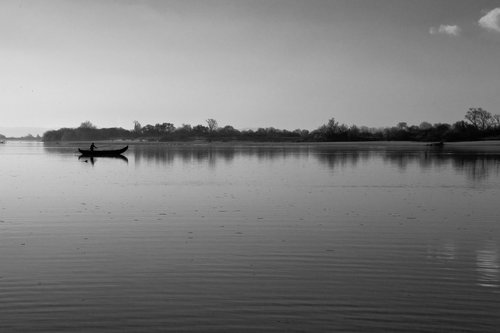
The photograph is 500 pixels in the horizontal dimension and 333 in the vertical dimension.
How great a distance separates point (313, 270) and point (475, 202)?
12.5 meters

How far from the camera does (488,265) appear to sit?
9805 mm

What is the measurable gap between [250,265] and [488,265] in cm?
470

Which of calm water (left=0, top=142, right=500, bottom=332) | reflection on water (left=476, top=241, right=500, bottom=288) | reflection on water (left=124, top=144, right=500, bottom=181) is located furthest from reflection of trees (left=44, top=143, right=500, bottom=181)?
reflection on water (left=476, top=241, right=500, bottom=288)

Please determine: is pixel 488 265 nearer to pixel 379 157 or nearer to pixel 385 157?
pixel 385 157

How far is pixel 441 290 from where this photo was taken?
27.1 ft

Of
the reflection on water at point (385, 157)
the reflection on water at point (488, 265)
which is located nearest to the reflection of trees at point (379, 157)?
the reflection on water at point (385, 157)

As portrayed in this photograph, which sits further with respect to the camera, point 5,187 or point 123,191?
point 5,187

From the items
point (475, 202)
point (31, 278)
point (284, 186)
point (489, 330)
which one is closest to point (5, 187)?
point (284, 186)

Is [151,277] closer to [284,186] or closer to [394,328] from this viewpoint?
[394,328]

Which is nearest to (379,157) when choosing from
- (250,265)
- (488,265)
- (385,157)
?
(385,157)

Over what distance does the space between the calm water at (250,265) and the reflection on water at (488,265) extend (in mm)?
38

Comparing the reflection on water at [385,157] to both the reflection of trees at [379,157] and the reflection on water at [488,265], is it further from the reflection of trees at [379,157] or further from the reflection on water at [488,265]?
the reflection on water at [488,265]

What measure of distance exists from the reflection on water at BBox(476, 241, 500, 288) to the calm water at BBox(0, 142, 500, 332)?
0.12 ft

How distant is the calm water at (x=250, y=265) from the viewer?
7020 millimetres
